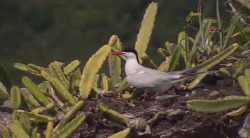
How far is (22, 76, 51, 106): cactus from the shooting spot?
5.79 meters

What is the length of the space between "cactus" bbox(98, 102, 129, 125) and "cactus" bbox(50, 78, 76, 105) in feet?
0.79

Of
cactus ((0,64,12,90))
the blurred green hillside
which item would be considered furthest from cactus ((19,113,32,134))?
the blurred green hillside

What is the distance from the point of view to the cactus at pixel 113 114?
5559 mm

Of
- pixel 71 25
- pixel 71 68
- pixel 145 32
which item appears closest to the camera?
pixel 71 68

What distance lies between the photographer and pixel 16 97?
5.77 m

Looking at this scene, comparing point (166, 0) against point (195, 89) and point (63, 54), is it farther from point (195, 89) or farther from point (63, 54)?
point (195, 89)

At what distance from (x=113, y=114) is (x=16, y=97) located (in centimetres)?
58

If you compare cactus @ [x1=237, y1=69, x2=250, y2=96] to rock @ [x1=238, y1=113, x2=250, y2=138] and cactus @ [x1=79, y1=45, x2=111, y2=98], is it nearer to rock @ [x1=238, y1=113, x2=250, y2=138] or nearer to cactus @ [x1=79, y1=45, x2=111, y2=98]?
rock @ [x1=238, y1=113, x2=250, y2=138]

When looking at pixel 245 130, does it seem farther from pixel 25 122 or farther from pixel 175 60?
pixel 25 122

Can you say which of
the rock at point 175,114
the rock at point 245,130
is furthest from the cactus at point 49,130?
the rock at point 245,130

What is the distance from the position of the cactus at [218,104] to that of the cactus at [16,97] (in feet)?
3.10

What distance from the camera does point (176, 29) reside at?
552 inches

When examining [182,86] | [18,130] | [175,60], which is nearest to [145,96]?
[182,86]

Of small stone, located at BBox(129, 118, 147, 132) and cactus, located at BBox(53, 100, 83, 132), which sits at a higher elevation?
cactus, located at BBox(53, 100, 83, 132)
